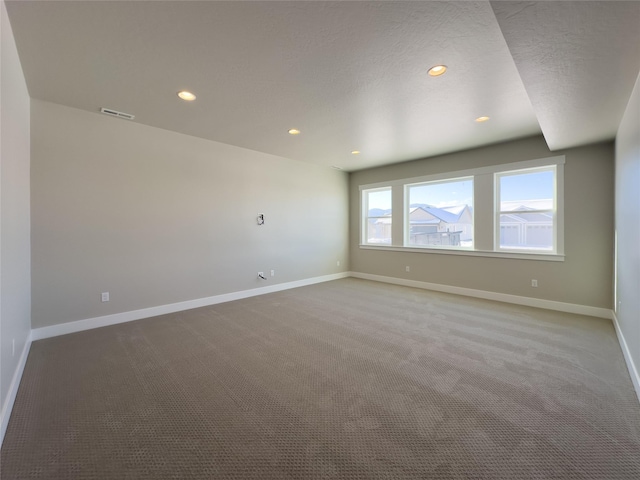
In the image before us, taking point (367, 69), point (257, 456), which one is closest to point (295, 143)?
point (367, 69)

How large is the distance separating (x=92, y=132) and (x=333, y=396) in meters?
4.00

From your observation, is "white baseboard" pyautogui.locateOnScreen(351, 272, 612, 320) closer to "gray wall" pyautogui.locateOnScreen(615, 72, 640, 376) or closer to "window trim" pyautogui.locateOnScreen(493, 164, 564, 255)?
"window trim" pyautogui.locateOnScreen(493, 164, 564, 255)

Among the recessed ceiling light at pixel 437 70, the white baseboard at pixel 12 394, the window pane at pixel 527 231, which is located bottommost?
the white baseboard at pixel 12 394

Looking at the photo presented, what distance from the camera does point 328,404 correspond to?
1.91 metres

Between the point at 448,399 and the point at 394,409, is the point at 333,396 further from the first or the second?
the point at 448,399

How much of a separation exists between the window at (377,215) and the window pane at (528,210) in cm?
221

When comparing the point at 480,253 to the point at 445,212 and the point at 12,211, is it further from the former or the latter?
the point at 12,211

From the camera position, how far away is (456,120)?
3498 mm

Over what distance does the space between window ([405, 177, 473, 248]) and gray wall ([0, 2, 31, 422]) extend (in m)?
5.63

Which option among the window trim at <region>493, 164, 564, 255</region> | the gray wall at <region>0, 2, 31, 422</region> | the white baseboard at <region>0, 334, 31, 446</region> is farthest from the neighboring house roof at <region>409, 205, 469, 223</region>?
the white baseboard at <region>0, 334, 31, 446</region>

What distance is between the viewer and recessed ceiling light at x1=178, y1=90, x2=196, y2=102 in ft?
9.29

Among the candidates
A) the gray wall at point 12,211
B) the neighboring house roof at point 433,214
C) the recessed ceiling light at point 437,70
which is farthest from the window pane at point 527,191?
the gray wall at point 12,211

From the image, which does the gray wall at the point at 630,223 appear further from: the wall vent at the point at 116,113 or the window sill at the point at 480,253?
the wall vent at the point at 116,113

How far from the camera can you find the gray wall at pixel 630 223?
2.15 meters
